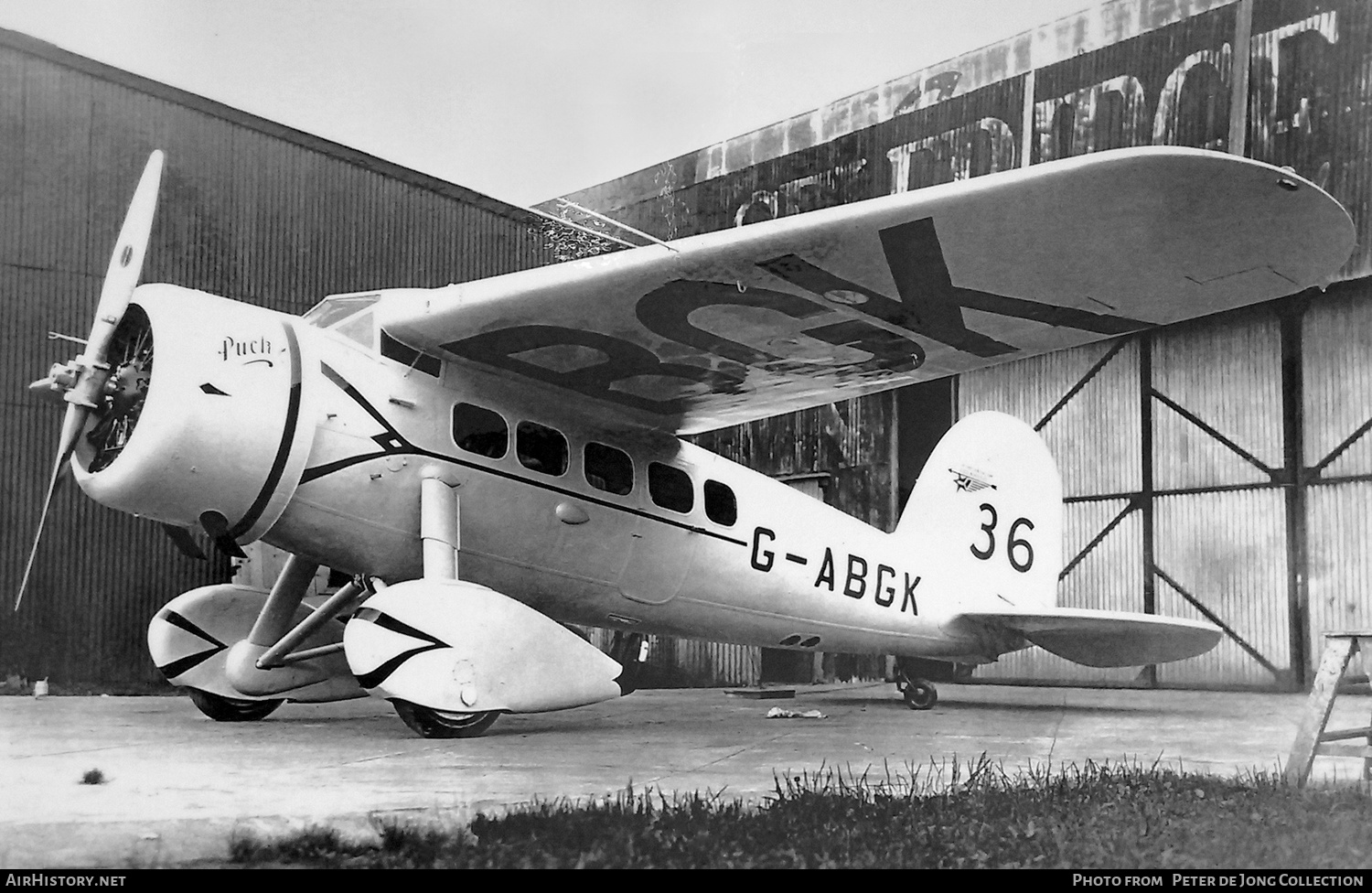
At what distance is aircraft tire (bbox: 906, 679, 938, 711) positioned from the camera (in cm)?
786

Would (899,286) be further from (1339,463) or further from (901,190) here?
(1339,463)

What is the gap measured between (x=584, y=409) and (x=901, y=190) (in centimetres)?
245

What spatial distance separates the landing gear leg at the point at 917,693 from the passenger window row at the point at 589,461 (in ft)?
7.19

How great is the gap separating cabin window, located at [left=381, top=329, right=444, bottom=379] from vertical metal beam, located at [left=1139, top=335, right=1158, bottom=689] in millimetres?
5772

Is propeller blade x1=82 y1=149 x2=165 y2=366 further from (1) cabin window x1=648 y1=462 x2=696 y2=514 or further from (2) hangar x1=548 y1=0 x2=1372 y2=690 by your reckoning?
(1) cabin window x1=648 y1=462 x2=696 y2=514

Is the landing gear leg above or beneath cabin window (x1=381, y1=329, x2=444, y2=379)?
beneath

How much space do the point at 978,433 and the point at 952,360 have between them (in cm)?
269

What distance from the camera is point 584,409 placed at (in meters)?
6.32

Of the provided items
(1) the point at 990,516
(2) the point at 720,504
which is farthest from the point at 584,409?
(1) the point at 990,516

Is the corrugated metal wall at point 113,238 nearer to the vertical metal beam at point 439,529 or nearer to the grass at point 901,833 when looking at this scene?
the vertical metal beam at point 439,529

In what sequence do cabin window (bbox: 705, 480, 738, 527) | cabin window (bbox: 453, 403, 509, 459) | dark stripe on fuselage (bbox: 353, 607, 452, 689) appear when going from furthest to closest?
1. cabin window (bbox: 705, 480, 738, 527)
2. cabin window (bbox: 453, 403, 509, 459)
3. dark stripe on fuselage (bbox: 353, 607, 452, 689)

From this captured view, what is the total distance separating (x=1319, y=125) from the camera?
5.29 meters

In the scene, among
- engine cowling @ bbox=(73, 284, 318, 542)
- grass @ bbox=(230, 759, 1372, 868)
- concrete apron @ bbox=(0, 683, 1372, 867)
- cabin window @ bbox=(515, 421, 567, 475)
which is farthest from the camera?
cabin window @ bbox=(515, 421, 567, 475)

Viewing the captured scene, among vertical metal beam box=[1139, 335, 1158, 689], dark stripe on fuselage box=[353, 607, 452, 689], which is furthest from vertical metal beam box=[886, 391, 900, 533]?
dark stripe on fuselage box=[353, 607, 452, 689]
